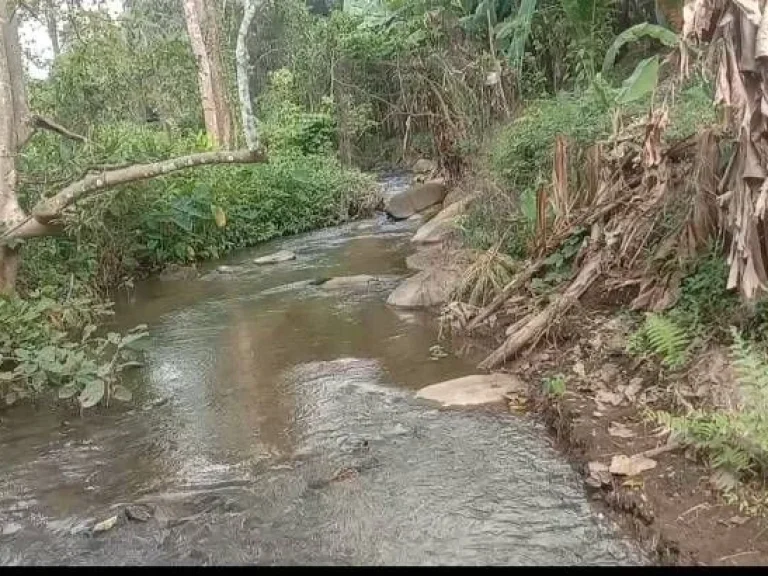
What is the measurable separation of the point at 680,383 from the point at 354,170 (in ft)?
44.8

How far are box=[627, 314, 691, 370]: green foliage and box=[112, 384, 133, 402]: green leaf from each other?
3.71m

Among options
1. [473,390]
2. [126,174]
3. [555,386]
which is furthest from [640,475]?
[126,174]

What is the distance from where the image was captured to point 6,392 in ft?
20.8

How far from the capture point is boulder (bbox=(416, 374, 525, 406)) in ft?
18.4

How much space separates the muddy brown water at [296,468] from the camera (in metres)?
3.87

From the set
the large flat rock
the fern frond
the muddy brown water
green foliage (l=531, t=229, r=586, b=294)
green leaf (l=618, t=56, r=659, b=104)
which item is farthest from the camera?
the large flat rock

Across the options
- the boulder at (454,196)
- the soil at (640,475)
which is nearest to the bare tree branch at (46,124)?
the boulder at (454,196)

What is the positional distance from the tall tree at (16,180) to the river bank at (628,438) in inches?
145

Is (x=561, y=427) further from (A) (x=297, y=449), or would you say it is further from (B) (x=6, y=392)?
(B) (x=6, y=392)

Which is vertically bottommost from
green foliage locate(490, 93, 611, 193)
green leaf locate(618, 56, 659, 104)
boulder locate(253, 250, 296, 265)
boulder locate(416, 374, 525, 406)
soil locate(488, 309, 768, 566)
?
boulder locate(416, 374, 525, 406)

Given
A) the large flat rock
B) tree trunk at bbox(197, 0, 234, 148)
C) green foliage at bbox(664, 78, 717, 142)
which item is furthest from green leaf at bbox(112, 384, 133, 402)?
tree trunk at bbox(197, 0, 234, 148)

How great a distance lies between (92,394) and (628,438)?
3.81m

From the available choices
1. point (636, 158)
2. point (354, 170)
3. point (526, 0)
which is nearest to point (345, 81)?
point (354, 170)

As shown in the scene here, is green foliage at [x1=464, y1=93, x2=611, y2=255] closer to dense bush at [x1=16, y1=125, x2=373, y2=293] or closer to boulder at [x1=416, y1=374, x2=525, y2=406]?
boulder at [x1=416, y1=374, x2=525, y2=406]
